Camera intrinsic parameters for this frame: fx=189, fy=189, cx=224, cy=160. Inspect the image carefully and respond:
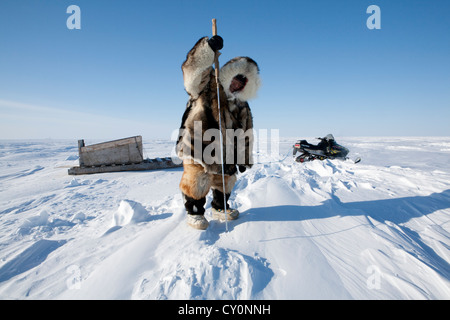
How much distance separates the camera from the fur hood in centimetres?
197

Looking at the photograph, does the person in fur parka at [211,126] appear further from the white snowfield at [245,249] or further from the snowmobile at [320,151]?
the snowmobile at [320,151]

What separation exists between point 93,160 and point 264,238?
565 centimetres

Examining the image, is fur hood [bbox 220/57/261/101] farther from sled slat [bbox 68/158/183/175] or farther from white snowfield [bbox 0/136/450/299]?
sled slat [bbox 68/158/183/175]

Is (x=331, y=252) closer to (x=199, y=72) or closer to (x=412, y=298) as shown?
(x=412, y=298)

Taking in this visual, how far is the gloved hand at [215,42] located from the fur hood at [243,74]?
0.32 meters

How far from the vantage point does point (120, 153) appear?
220 inches

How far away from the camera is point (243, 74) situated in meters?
2.02

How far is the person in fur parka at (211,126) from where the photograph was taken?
1718mm

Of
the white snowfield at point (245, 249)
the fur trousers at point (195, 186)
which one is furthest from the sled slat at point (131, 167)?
the fur trousers at point (195, 186)

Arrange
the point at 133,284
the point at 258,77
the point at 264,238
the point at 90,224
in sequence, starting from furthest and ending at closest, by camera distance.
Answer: the point at 258,77 → the point at 90,224 → the point at 264,238 → the point at 133,284

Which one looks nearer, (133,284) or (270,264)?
(133,284)

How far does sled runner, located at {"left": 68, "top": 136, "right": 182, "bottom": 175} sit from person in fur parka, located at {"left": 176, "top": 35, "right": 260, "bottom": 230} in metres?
4.14
